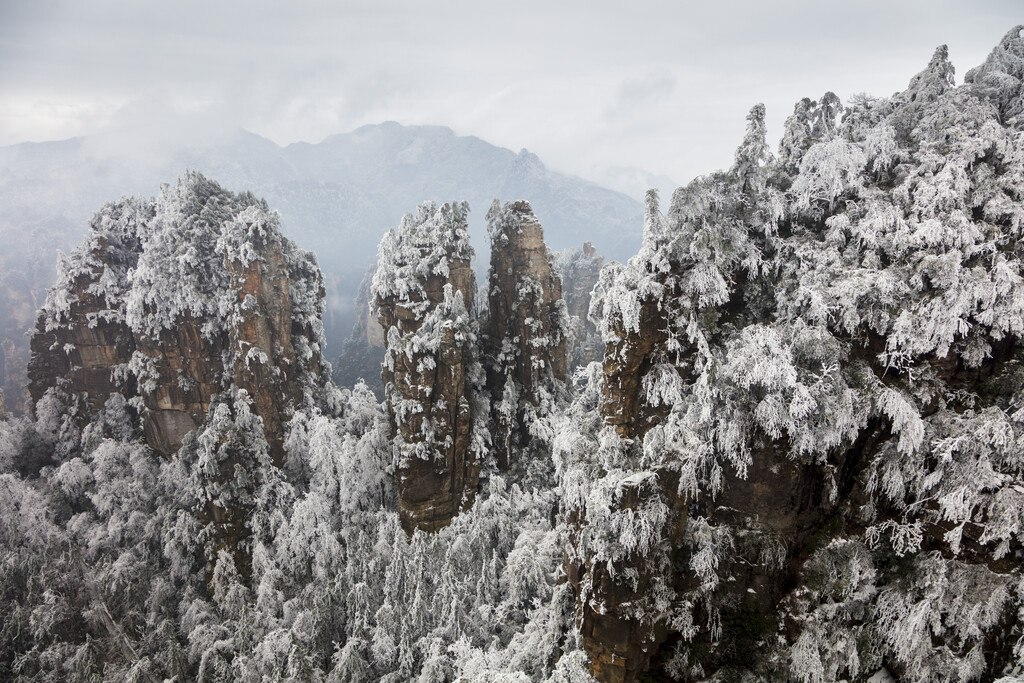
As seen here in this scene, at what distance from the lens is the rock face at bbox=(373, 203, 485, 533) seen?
26.4 m

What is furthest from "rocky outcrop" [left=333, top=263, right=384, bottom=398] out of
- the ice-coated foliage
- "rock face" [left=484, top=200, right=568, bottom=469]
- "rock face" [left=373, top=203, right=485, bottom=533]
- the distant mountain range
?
the ice-coated foliage

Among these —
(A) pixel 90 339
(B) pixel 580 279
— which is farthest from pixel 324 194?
(A) pixel 90 339

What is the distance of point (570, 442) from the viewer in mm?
16156

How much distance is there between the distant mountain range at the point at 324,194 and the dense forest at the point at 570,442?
4509 centimetres

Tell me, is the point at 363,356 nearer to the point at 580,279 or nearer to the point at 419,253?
the point at 580,279

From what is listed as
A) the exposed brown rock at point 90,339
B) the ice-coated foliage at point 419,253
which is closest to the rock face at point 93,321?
the exposed brown rock at point 90,339

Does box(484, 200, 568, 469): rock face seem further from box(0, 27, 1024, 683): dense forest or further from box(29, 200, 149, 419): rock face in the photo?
box(29, 200, 149, 419): rock face

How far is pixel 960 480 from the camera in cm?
1148

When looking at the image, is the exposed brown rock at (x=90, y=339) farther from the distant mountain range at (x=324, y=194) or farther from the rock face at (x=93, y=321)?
the distant mountain range at (x=324, y=194)

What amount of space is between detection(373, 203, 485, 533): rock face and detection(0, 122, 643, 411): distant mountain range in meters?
55.1

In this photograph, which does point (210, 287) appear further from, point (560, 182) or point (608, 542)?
point (560, 182)

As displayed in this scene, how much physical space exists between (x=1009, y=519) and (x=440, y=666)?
19354 mm

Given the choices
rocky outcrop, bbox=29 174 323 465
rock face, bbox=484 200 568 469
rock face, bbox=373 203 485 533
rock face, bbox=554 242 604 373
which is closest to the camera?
rock face, bbox=373 203 485 533

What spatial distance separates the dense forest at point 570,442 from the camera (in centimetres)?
1232
